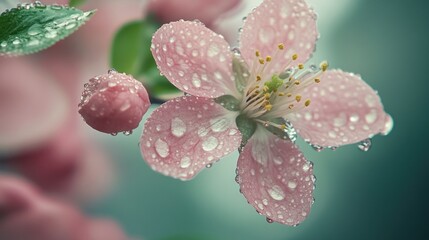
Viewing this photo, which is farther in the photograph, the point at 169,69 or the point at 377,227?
the point at 377,227

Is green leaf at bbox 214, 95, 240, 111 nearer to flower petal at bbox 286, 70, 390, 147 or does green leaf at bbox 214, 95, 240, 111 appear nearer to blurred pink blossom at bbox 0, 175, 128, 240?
flower petal at bbox 286, 70, 390, 147

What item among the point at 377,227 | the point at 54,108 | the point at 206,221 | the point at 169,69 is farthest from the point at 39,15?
the point at 377,227

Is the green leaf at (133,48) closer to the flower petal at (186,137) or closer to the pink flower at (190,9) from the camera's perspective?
the pink flower at (190,9)

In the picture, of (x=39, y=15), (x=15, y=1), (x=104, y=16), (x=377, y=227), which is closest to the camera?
(x=39, y=15)

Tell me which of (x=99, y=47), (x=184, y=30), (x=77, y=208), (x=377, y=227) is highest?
(x=184, y=30)

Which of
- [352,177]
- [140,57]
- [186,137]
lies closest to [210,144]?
[186,137]

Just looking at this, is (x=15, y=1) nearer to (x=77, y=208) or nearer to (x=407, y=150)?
(x=77, y=208)

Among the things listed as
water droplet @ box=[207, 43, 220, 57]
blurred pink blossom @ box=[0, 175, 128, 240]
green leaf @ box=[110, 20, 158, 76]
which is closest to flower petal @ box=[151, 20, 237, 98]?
water droplet @ box=[207, 43, 220, 57]
